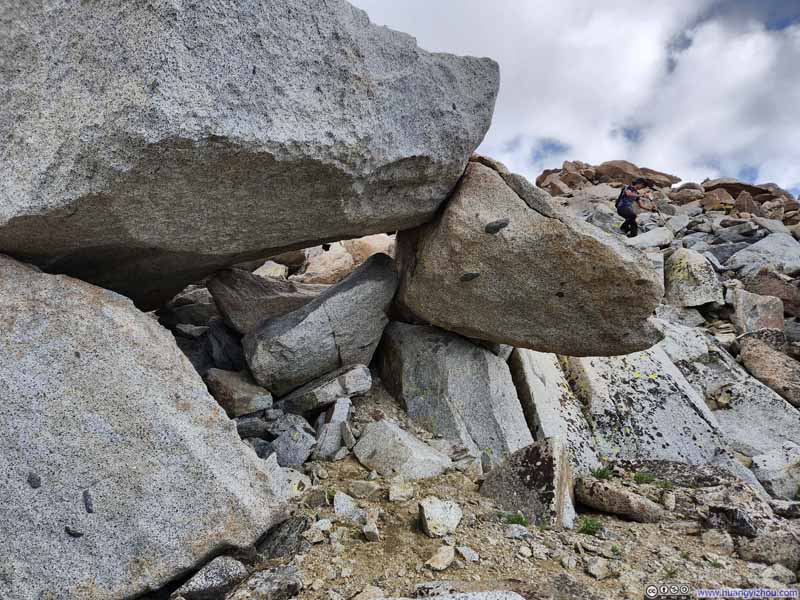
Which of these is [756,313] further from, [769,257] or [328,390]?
[328,390]

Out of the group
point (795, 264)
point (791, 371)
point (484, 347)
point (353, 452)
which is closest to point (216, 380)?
point (353, 452)

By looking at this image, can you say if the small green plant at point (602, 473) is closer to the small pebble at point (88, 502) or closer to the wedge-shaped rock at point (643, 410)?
the wedge-shaped rock at point (643, 410)

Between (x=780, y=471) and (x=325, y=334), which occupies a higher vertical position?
(x=325, y=334)

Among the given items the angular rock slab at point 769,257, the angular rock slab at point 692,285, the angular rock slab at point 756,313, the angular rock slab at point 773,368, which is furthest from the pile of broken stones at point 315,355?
the angular rock slab at point 769,257

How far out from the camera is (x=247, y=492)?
4.36 m

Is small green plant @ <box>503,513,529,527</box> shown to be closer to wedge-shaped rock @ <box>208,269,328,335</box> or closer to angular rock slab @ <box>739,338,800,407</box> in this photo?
wedge-shaped rock @ <box>208,269,328,335</box>

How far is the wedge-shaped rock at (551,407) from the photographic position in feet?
22.7

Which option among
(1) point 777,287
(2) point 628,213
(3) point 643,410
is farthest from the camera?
(2) point 628,213

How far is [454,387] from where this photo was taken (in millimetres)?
6895

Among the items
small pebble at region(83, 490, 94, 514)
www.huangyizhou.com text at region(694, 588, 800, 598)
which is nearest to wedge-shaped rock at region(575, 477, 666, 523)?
www.huangyizhou.com text at region(694, 588, 800, 598)

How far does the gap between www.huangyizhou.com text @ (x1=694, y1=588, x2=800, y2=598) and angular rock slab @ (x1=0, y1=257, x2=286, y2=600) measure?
3167 mm

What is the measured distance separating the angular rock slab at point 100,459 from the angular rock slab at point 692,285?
36.6ft

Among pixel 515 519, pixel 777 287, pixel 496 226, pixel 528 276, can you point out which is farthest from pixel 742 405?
pixel 515 519

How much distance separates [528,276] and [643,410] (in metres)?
3.04
